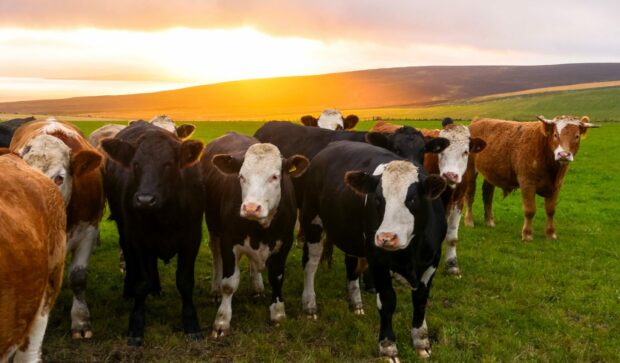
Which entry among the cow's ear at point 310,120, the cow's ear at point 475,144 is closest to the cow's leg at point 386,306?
the cow's ear at point 475,144

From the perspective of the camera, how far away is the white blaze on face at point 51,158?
17.6 feet

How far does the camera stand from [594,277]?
8438mm

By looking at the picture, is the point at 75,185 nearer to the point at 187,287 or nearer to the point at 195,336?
the point at 187,287

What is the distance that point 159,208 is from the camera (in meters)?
5.56

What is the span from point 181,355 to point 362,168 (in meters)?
2.59

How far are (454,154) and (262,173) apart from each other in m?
2.96

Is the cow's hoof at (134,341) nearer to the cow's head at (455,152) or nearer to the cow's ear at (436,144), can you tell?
the cow's ear at (436,144)

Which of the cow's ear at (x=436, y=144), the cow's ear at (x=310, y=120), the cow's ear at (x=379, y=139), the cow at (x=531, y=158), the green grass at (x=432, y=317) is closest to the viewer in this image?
the green grass at (x=432, y=317)

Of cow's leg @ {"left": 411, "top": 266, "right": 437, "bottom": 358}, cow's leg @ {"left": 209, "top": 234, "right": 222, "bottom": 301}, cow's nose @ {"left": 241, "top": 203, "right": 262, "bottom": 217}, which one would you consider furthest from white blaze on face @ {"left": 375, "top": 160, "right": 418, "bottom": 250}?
cow's leg @ {"left": 209, "top": 234, "right": 222, "bottom": 301}

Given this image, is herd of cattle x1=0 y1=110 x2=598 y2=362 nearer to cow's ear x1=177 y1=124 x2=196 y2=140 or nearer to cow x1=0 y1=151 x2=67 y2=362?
cow x1=0 y1=151 x2=67 y2=362

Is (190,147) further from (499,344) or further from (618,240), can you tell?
(618,240)

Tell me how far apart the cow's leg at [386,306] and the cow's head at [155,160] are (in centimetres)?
212

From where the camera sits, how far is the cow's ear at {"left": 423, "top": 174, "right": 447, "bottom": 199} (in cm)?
495

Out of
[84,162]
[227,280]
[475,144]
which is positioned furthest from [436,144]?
[84,162]
